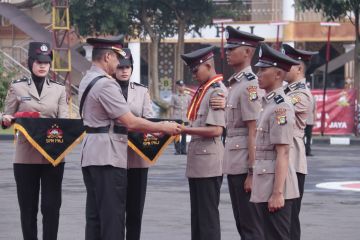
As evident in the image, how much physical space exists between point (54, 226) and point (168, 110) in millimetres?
25262

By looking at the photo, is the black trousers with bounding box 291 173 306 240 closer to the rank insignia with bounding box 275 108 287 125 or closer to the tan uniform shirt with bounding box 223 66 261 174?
the tan uniform shirt with bounding box 223 66 261 174

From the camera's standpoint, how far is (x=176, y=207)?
1416 cm

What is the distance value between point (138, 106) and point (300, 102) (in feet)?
4.86

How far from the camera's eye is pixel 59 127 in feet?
32.7

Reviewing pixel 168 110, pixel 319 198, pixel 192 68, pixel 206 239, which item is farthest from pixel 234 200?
pixel 168 110

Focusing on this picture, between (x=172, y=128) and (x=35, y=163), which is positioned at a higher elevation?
(x=172, y=128)

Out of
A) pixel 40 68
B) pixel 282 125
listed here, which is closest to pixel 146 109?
pixel 40 68

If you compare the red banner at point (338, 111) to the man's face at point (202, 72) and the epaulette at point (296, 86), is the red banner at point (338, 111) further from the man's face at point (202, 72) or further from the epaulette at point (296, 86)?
the man's face at point (202, 72)

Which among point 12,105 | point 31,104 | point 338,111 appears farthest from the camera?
point 338,111

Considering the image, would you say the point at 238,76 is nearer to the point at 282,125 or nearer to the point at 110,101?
the point at 110,101

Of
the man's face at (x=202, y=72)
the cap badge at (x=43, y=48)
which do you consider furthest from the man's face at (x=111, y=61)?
the cap badge at (x=43, y=48)

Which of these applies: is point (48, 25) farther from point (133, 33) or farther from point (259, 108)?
point (259, 108)

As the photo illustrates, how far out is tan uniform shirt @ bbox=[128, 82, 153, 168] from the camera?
10.0m

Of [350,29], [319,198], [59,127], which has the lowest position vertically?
[319,198]
